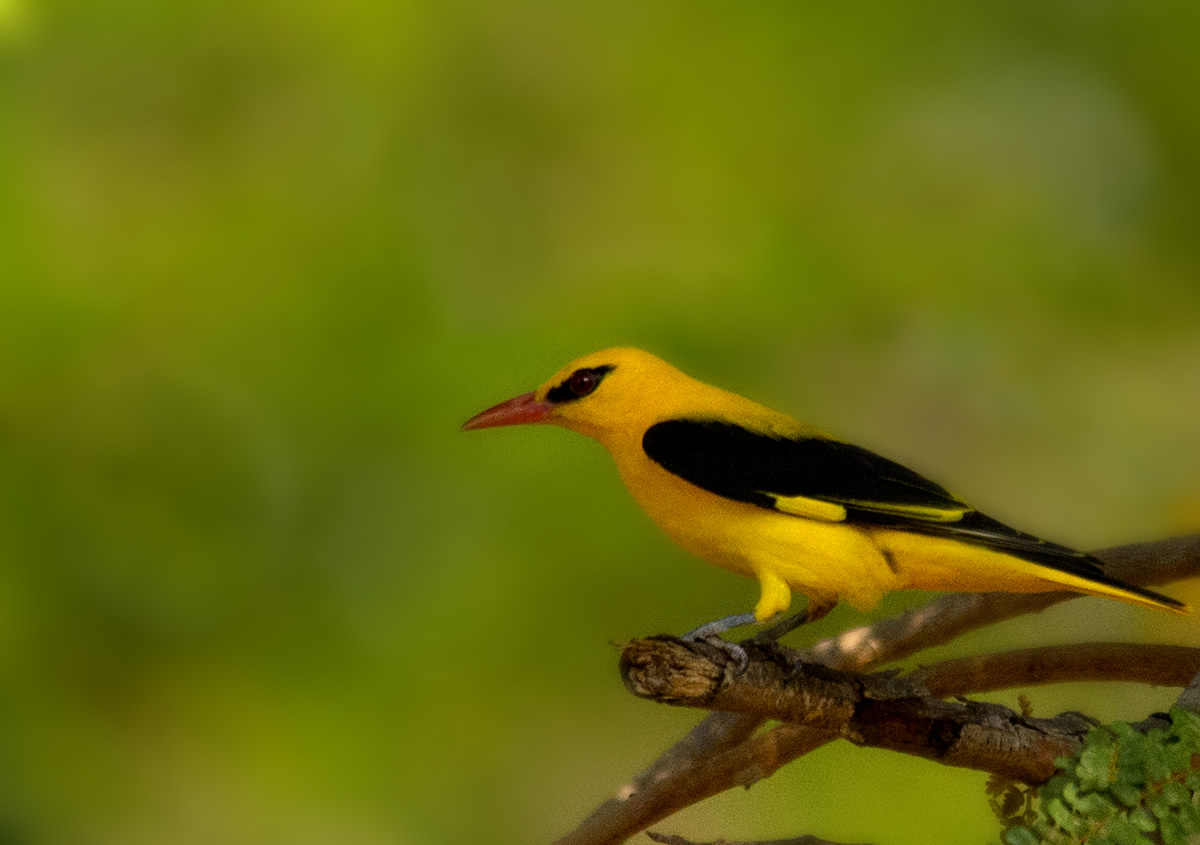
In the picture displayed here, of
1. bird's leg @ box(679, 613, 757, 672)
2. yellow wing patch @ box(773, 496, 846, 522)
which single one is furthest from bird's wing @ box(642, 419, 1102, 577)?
bird's leg @ box(679, 613, 757, 672)

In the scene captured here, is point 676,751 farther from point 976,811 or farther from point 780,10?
point 780,10

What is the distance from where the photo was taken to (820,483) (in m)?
1.22

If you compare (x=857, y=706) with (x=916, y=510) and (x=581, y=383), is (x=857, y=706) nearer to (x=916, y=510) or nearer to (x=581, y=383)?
(x=916, y=510)

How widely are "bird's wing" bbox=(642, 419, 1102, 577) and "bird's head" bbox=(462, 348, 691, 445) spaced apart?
2.4 inches

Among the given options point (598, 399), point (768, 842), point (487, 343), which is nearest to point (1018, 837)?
point (768, 842)

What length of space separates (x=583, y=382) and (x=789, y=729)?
0.39 m

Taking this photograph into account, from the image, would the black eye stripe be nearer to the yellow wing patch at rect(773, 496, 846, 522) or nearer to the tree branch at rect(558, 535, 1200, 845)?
the yellow wing patch at rect(773, 496, 846, 522)

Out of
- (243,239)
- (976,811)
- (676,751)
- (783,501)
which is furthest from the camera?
(243,239)

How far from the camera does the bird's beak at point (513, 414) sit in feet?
4.37

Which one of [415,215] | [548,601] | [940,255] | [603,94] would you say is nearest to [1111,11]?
[940,255]

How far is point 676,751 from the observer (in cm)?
144

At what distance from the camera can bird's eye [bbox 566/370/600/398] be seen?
4.38ft

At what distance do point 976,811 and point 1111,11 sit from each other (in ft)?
3.95

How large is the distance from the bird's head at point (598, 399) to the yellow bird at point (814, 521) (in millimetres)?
36
